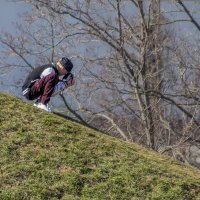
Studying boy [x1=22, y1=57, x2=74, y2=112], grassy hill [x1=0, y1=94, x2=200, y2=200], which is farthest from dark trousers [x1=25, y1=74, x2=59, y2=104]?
grassy hill [x1=0, y1=94, x2=200, y2=200]

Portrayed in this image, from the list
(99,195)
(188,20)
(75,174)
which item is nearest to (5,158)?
(75,174)

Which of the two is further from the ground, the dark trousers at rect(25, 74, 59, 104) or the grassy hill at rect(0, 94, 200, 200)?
the dark trousers at rect(25, 74, 59, 104)

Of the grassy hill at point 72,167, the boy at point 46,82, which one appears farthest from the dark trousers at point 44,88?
the grassy hill at point 72,167

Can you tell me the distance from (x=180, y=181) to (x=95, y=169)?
899 mm

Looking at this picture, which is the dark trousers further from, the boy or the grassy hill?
the grassy hill

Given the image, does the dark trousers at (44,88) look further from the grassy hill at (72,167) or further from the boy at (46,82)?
the grassy hill at (72,167)

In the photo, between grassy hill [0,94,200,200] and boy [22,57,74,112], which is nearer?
grassy hill [0,94,200,200]

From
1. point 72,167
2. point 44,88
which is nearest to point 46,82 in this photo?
point 44,88

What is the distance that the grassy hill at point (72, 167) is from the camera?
4.69 m

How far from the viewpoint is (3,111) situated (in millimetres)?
6086

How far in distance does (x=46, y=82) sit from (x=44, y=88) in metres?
0.10

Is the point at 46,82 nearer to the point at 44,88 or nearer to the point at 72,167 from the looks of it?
the point at 44,88

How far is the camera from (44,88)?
24.3ft

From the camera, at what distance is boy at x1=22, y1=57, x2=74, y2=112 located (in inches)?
289
